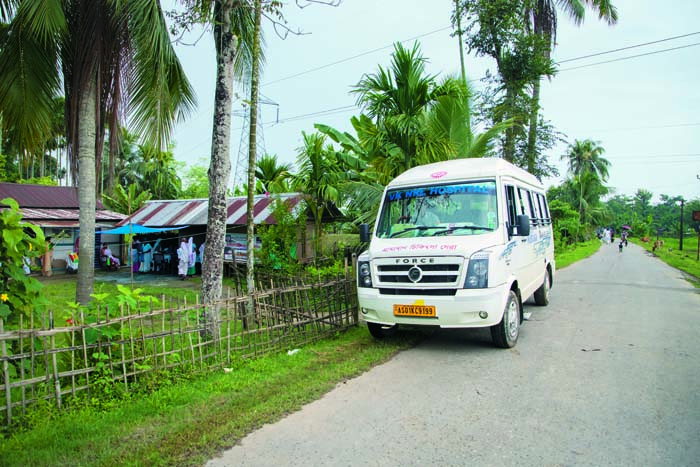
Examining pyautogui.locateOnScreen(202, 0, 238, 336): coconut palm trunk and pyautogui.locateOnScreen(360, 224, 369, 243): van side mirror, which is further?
pyautogui.locateOnScreen(360, 224, 369, 243): van side mirror

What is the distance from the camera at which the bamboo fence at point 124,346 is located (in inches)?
151

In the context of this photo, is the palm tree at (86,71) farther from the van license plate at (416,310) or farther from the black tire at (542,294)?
the black tire at (542,294)

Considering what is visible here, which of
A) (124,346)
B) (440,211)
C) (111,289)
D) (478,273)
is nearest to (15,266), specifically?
(124,346)

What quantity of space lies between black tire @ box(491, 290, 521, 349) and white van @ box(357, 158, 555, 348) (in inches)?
0.5

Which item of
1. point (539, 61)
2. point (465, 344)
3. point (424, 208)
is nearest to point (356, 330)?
point (465, 344)

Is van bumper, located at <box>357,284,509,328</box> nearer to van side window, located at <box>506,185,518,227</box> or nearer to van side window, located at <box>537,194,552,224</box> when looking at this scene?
van side window, located at <box>506,185,518,227</box>

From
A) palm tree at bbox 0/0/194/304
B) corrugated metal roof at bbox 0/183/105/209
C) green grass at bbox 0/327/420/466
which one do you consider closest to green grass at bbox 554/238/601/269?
green grass at bbox 0/327/420/466

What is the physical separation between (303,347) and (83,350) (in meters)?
2.90

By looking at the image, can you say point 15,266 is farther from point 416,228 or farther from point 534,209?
point 534,209

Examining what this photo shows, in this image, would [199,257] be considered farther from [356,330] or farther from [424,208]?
[424,208]

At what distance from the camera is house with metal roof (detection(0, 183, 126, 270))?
19547 millimetres

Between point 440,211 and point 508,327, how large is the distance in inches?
74.2

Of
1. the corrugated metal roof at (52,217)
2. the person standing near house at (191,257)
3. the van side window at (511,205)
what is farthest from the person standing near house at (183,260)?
the van side window at (511,205)

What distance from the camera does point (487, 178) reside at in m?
6.55
